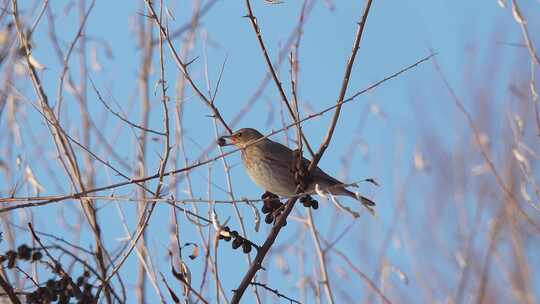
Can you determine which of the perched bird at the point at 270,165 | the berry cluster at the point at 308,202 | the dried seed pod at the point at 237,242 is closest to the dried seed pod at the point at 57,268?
the dried seed pod at the point at 237,242

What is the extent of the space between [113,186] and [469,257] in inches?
113

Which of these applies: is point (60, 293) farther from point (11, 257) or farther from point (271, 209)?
point (271, 209)

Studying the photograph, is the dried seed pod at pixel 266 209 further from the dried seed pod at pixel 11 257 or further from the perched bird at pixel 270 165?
the dried seed pod at pixel 11 257

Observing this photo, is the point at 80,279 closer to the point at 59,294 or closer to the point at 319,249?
the point at 59,294

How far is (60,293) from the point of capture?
106 inches

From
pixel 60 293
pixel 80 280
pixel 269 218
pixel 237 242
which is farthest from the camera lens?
pixel 269 218

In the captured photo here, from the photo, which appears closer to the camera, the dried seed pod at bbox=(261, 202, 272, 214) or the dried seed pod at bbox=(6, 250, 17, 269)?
the dried seed pod at bbox=(6, 250, 17, 269)

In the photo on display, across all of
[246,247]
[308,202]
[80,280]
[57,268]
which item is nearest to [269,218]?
[308,202]

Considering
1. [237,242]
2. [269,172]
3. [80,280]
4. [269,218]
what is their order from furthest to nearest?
[269,172], [269,218], [237,242], [80,280]

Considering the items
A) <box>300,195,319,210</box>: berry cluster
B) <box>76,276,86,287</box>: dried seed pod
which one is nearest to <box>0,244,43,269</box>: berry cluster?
<box>76,276,86,287</box>: dried seed pod

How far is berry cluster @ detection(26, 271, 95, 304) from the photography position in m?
2.70

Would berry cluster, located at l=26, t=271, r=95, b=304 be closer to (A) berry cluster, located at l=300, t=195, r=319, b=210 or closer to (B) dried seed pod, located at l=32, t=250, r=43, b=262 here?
(B) dried seed pod, located at l=32, t=250, r=43, b=262

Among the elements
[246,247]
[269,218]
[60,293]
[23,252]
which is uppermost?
[269,218]

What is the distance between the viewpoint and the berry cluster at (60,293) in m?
2.70
